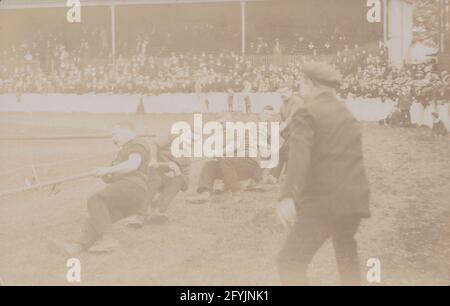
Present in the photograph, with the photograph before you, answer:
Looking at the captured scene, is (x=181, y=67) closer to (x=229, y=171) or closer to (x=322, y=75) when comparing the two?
(x=229, y=171)

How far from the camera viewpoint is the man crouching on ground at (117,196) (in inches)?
180

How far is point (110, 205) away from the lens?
4.57 meters

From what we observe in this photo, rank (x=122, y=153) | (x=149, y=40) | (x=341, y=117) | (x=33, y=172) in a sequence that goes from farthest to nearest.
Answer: (x=149, y=40) < (x=33, y=172) < (x=122, y=153) < (x=341, y=117)

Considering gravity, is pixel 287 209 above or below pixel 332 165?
below

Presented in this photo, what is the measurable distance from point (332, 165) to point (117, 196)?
1754mm

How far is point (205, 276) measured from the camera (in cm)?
470

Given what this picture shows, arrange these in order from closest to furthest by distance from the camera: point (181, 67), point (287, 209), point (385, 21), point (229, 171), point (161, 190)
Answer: point (287, 209) < point (161, 190) < point (229, 171) < point (385, 21) < point (181, 67)

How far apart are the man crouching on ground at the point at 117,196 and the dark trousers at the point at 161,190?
0.42 ft

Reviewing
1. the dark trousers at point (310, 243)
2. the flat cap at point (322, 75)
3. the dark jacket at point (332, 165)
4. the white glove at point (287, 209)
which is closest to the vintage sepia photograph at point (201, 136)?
the dark trousers at point (310, 243)

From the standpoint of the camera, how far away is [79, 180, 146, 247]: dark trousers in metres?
4.57

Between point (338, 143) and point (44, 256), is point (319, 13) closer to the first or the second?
point (338, 143)

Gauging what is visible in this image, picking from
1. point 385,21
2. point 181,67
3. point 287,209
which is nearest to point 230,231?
point 287,209
